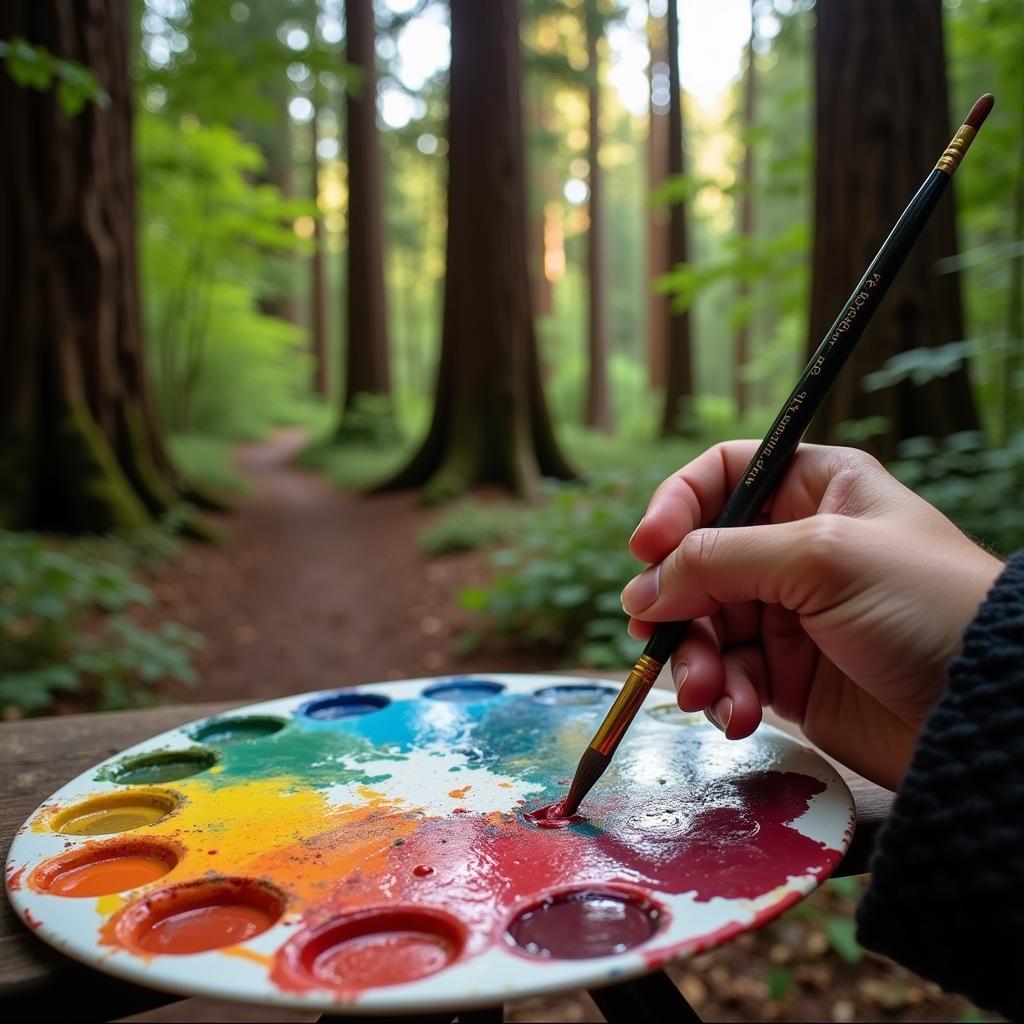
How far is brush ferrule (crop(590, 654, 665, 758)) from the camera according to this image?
3.28 feet

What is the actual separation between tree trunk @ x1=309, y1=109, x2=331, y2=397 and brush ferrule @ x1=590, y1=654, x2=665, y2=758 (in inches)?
862

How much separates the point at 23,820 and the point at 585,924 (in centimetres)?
81

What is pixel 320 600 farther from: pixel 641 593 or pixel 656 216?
pixel 656 216

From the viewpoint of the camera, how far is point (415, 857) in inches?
35.4

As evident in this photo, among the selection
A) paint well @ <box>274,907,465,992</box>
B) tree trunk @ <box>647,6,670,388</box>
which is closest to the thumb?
paint well @ <box>274,907,465,992</box>

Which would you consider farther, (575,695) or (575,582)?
(575,582)

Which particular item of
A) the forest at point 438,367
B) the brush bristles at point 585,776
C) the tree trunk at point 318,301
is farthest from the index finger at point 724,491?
the tree trunk at point 318,301

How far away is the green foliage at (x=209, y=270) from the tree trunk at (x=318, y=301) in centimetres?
Result: 209

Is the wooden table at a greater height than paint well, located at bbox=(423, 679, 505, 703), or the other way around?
paint well, located at bbox=(423, 679, 505, 703)

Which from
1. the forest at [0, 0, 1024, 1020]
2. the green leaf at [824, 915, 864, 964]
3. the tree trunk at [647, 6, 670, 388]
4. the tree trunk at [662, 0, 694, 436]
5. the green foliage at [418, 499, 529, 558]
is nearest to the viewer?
the green leaf at [824, 915, 864, 964]

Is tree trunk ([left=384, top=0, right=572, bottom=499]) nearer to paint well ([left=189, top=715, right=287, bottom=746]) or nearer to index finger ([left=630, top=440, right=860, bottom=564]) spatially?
paint well ([left=189, top=715, right=287, bottom=746])

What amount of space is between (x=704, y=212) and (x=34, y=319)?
2770 cm

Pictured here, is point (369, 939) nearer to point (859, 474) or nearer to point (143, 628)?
point (859, 474)

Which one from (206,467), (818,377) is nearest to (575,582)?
(818,377)
